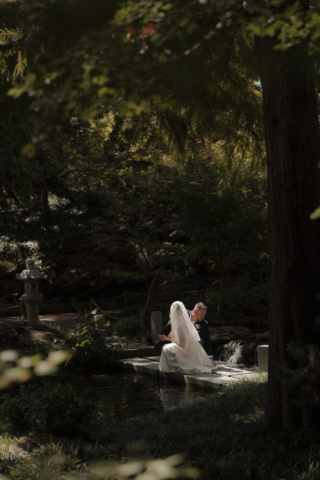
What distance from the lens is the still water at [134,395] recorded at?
7996 mm

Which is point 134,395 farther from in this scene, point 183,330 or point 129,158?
point 129,158

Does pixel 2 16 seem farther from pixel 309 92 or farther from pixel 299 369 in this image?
pixel 299 369

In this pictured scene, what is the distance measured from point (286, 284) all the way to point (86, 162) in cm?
2092

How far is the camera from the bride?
33.1 feet

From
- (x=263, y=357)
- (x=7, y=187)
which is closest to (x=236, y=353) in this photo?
(x=263, y=357)

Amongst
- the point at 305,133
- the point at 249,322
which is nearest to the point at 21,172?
the point at 305,133

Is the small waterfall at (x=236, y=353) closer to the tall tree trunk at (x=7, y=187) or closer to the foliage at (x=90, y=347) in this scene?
the foliage at (x=90, y=347)

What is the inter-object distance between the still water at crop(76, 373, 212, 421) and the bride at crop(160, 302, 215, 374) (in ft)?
1.40

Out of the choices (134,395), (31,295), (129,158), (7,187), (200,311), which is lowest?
(134,395)

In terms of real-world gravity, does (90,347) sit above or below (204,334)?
below

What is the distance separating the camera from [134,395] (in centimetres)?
911

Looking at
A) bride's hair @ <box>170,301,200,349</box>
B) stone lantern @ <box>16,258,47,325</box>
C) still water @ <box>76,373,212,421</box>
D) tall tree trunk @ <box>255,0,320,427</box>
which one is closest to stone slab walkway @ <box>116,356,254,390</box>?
still water @ <box>76,373,212,421</box>

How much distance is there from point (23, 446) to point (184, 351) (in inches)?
224

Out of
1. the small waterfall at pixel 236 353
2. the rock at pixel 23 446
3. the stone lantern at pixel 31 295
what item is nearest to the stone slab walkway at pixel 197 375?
the small waterfall at pixel 236 353
